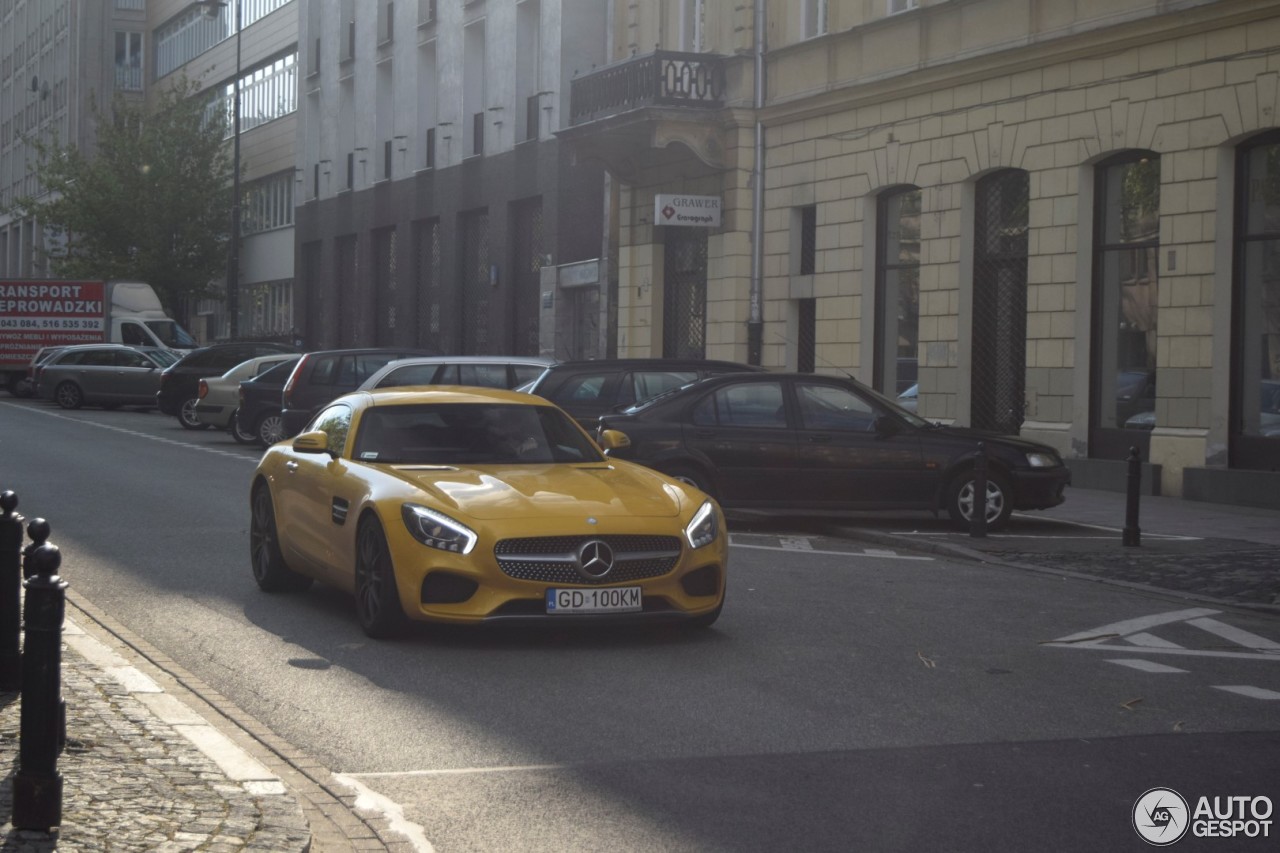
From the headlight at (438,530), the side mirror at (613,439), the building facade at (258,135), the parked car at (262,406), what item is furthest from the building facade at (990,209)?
Answer: the building facade at (258,135)

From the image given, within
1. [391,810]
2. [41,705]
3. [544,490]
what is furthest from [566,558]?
[41,705]

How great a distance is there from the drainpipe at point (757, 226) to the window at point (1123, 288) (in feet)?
25.0

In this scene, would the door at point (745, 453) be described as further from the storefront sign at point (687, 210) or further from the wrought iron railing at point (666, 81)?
the wrought iron railing at point (666, 81)

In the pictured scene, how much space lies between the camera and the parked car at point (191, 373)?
1396 inches

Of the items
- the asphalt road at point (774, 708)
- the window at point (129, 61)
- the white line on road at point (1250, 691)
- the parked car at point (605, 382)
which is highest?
the window at point (129, 61)

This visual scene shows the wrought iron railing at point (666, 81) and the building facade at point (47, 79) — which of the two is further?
the building facade at point (47, 79)

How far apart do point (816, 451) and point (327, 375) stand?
11.3 m

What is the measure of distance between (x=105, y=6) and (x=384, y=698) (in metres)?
81.8

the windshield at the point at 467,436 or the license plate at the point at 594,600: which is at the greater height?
the windshield at the point at 467,436

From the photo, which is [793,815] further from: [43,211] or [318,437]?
[43,211]

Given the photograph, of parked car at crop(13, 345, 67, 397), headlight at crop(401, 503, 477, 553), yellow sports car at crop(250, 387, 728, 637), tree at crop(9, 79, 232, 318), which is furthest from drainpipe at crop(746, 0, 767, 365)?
tree at crop(9, 79, 232, 318)

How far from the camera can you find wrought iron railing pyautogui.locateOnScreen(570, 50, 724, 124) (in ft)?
98.1

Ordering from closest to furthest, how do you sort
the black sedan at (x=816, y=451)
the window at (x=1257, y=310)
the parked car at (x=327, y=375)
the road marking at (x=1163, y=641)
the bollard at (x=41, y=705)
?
the bollard at (x=41, y=705)
the road marking at (x=1163, y=641)
the black sedan at (x=816, y=451)
the window at (x=1257, y=310)
the parked car at (x=327, y=375)

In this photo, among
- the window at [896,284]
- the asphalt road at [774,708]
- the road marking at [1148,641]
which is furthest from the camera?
the window at [896,284]
